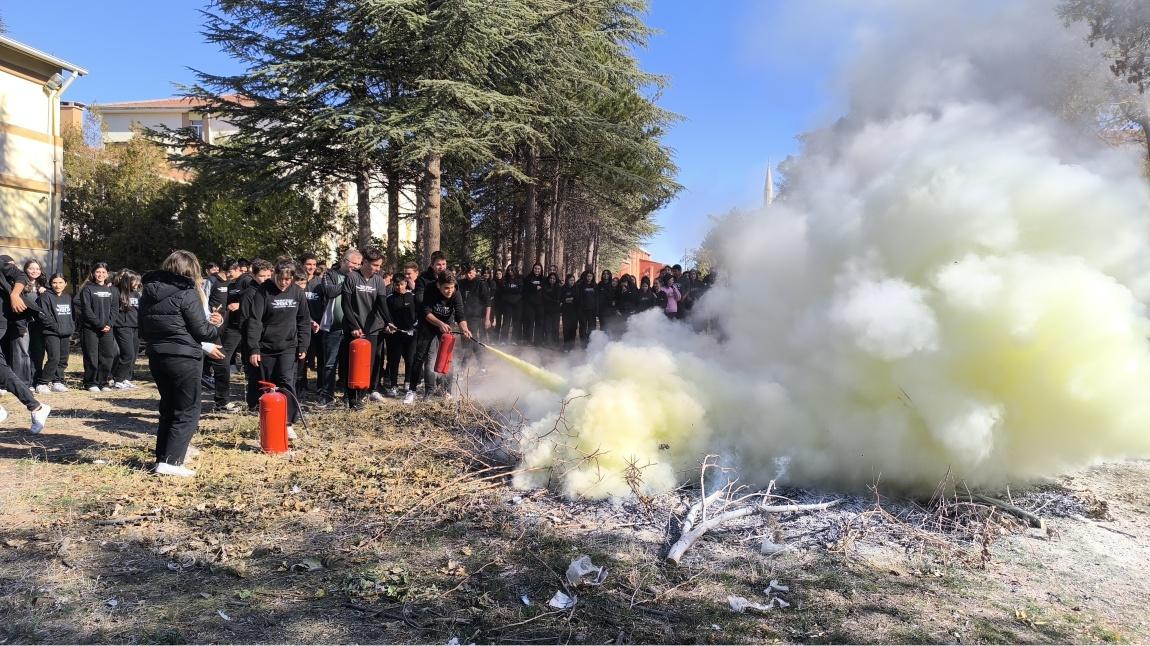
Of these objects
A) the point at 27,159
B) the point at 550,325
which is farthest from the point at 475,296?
the point at 27,159

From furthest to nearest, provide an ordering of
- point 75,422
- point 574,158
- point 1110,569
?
point 574,158 → point 75,422 → point 1110,569

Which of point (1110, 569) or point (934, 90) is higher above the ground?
point (934, 90)

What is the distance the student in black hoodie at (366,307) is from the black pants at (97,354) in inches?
147

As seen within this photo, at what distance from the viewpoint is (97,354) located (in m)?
9.74

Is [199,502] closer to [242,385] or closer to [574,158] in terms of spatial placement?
[242,385]

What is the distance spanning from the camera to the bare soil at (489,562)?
11.2 ft

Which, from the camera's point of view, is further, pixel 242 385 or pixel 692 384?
pixel 242 385

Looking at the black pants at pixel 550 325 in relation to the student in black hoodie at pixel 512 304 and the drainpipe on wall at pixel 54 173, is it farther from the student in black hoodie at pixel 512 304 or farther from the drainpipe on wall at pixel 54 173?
the drainpipe on wall at pixel 54 173

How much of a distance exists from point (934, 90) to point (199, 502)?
672 centimetres

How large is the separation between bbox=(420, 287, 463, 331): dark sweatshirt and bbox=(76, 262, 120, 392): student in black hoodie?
188 inches

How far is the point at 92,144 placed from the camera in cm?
2641

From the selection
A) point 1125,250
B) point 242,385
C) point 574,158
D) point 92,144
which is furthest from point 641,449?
point 92,144

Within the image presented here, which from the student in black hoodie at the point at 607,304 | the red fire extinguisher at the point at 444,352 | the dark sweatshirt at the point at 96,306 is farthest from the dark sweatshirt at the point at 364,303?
the student in black hoodie at the point at 607,304

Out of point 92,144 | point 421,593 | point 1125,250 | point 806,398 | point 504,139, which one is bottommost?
point 421,593
